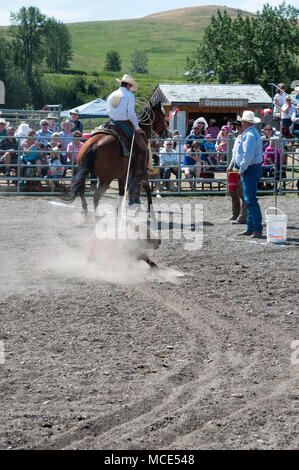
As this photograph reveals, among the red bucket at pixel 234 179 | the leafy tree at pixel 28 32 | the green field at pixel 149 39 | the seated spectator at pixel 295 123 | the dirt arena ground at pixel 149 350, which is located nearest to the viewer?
the dirt arena ground at pixel 149 350

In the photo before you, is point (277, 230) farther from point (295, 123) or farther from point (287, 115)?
point (287, 115)

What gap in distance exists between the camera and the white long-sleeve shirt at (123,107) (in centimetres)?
1136

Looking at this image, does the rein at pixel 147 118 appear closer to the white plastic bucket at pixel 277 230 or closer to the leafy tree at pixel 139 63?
the white plastic bucket at pixel 277 230

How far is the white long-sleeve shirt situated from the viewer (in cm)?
1136

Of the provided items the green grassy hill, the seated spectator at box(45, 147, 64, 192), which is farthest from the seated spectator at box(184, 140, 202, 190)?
Result: the green grassy hill

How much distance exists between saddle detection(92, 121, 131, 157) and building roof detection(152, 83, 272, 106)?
17511 mm

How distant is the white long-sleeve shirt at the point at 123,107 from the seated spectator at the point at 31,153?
5.21 m

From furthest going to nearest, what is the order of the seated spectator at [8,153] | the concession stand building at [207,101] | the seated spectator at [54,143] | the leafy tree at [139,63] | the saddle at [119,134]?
the leafy tree at [139,63] → the concession stand building at [207,101] → the seated spectator at [54,143] → the seated spectator at [8,153] → the saddle at [119,134]

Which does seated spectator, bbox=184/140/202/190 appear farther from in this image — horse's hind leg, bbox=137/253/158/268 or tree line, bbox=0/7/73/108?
tree line, bbox=0/7/73/108

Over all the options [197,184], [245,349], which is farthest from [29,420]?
[197,184]

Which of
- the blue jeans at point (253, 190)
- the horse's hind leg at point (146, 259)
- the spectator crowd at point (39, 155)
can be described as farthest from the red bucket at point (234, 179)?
the spectator crowd at point (39, 155)

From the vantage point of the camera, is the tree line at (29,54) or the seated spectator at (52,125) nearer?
the seated spectator at (52,125)

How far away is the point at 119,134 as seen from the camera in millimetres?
11594
